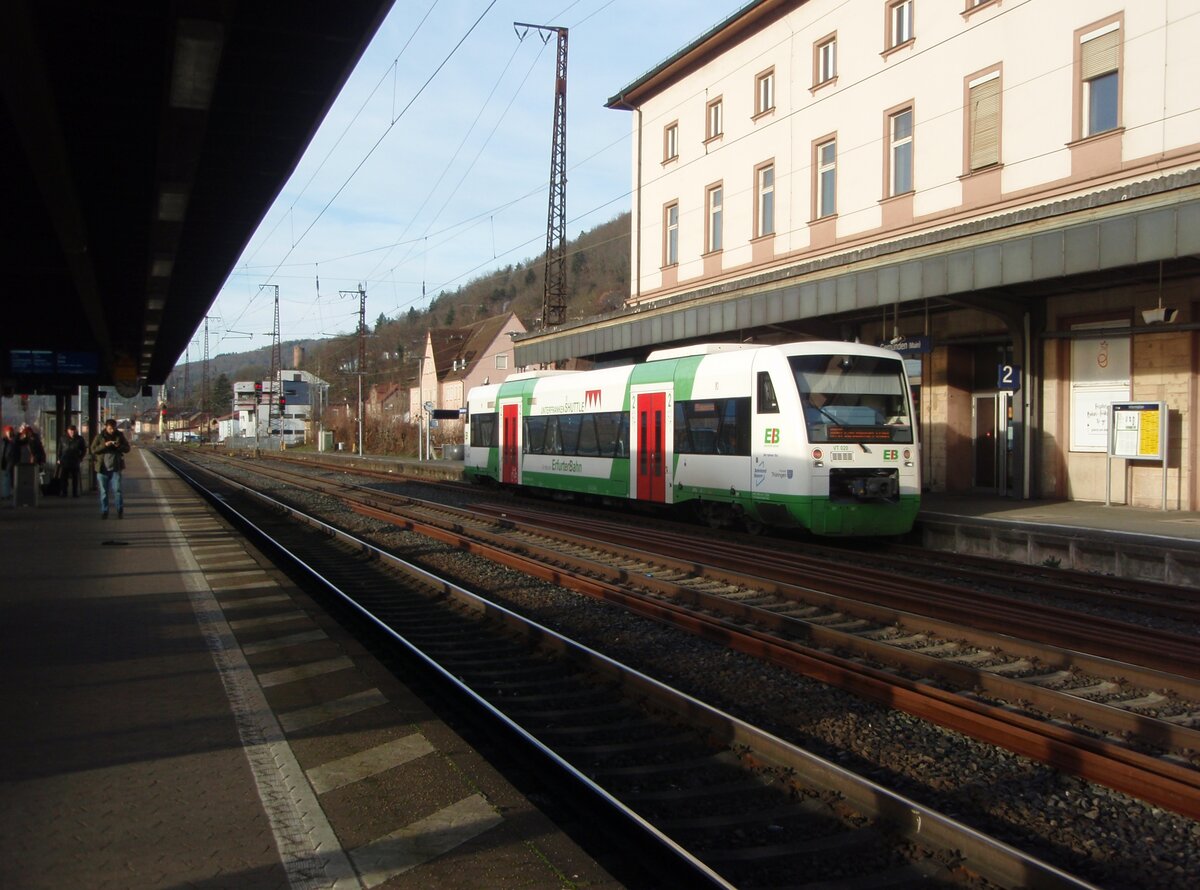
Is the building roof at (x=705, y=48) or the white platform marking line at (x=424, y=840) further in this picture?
the building roof at (x=705, y=48)

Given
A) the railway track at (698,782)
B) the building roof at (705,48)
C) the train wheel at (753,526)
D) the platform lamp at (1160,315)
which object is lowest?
the railway track at (698,782)

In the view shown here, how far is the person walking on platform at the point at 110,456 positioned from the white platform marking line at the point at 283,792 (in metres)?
10.6

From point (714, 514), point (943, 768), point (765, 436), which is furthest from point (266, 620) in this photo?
point (714, 514)

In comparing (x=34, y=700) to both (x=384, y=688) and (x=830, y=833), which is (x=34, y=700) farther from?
(x=830, y=833)

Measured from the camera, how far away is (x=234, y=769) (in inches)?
195

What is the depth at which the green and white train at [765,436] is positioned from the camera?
14.0 meters

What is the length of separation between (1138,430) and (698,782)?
14.7 metres

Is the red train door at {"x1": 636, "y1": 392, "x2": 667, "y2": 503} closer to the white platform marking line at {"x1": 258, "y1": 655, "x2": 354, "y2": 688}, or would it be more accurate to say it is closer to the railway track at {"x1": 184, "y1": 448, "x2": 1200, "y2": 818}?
the railway track at {"x1": 184, "y1": 448, "x2": 1200, "y2": 818}

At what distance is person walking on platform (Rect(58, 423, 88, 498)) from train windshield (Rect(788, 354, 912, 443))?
58.9 feet

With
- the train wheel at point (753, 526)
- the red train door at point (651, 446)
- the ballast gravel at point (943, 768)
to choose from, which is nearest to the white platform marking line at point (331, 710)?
the ballast gravel at point (943, 768)

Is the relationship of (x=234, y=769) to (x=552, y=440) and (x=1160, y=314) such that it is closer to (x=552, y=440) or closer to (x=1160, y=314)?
(x=1160, y=314)

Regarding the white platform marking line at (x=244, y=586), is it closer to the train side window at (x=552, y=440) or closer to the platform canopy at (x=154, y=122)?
the platform canopy at (x=154, y=122)

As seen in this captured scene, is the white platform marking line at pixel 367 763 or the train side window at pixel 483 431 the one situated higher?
the train side window at pixel 483 431

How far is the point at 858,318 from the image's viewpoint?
76.1 ft
